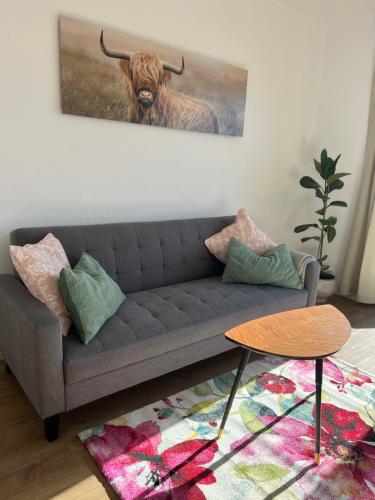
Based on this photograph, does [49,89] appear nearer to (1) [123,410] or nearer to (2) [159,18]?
(2) [159,18]

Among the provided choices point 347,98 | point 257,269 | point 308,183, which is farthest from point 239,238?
point 347,98

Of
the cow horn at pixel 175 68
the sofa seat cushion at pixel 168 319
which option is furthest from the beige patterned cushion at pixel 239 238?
the cow horn at pixel 175 68

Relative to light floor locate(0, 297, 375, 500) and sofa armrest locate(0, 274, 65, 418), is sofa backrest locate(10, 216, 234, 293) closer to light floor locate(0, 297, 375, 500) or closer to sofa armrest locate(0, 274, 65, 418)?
sofa armrest locate(0, 274, 65, 418)

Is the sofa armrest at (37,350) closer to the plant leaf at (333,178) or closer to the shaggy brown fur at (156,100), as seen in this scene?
the shaggy brown fur at (156,100)

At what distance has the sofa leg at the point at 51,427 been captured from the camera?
1644 millimetres

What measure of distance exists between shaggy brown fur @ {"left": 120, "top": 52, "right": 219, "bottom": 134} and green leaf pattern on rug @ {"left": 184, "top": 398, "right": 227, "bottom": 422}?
1.89 meters

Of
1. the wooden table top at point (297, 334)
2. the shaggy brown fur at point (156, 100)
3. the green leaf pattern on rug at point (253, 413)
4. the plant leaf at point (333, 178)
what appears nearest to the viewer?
the wooden table top at point (297, 334)

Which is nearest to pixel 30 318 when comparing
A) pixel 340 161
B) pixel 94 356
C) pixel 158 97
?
pixel 94 356

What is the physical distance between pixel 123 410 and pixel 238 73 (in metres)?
2.69

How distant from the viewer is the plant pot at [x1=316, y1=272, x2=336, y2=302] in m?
3.58

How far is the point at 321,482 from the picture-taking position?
1.52 m

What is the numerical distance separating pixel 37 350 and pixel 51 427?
0.40 meters

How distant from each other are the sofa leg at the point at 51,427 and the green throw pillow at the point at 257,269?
1421 mm

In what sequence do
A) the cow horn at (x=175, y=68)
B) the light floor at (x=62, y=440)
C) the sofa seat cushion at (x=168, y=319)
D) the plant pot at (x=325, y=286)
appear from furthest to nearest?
the plant pot at (x=325, y=286)
the cow horn at (x=175, y=68)
the sofa seat cushion at (x=168, y=319)
the light floor at (x=62, y=440)
